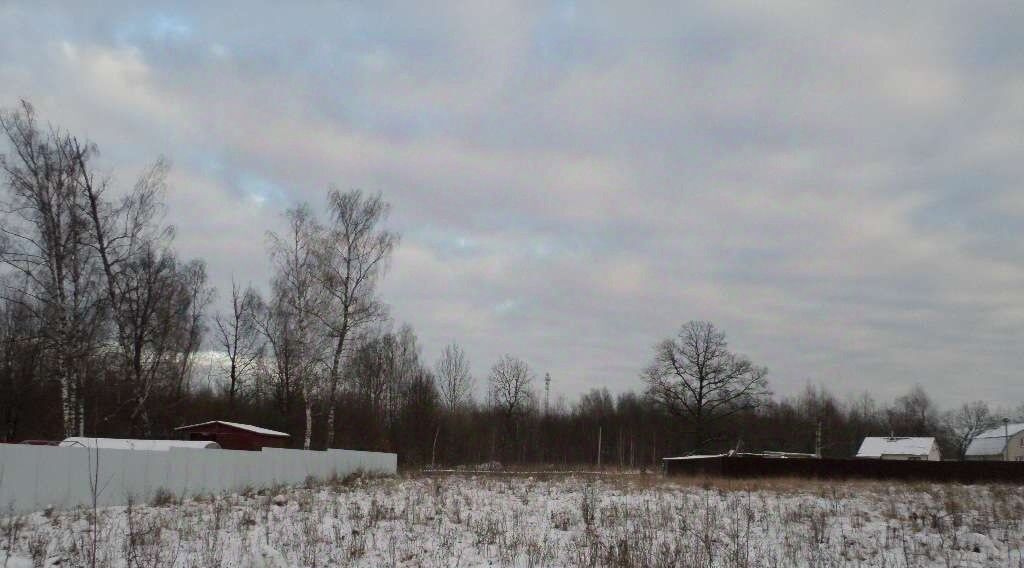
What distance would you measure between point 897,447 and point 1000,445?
20.2 m

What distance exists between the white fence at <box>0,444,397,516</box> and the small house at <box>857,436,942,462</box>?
195 ft

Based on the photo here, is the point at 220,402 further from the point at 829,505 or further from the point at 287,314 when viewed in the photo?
the point at 829,505

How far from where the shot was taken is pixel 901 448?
6825 centimetres

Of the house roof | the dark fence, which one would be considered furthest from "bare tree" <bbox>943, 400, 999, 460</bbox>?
the dark fence

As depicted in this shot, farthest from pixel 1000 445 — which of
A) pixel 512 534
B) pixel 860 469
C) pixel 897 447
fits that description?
pixel 512 534

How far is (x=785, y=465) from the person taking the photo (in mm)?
36094

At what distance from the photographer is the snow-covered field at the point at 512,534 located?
10.5 meters

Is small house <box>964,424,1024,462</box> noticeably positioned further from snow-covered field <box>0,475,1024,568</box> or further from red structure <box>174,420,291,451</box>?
red structure <box>174,420,291,451</box>

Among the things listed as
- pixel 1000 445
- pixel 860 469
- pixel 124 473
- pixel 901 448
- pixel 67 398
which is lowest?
pixel 1000 445

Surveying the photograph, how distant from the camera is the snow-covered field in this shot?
34.5 feet

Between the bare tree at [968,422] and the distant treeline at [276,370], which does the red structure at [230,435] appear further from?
the bare tree at [968,422]

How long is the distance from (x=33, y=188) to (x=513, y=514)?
19.8m

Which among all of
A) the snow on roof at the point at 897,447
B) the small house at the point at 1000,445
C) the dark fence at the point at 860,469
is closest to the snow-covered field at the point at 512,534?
the dark fence at the point at 860,469

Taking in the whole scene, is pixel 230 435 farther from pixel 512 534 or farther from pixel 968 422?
pixel 968 422
